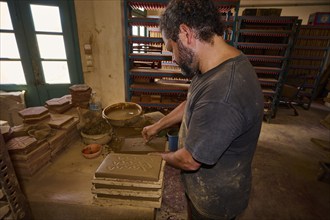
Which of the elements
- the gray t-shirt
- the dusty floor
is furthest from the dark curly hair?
the dusty floor

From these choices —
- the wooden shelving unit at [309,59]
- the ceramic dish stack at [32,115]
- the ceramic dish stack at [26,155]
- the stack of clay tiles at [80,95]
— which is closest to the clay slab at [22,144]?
the ceramic dish stack at [26,155]

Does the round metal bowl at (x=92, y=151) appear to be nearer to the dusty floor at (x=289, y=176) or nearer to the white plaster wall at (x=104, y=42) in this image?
the dusty floor at (x=289, y=176)

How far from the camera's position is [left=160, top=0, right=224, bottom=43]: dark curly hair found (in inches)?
34.3

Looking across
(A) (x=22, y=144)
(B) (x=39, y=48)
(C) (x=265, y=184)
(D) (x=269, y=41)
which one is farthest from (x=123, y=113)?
(D) (x=269, y=41)

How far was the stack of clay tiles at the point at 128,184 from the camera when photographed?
1068mm

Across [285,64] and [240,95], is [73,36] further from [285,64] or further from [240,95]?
[285,64]

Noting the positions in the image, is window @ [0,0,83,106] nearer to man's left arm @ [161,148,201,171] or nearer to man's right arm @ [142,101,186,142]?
man's right arm @ [142,101,186,142]

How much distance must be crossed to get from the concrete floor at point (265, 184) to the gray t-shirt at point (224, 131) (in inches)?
12.3

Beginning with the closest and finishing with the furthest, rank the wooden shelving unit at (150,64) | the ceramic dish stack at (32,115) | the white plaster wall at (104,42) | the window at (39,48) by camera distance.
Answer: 1. the ceramic dish stack at (32,115)
2. the wooden shelving unit at (150,64)
3. the window at (39,48)
4. the white plaster wall at (104,42)

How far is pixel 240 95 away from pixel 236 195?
64 cm

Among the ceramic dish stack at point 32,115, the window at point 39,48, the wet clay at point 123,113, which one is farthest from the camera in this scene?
the window at point 39,48

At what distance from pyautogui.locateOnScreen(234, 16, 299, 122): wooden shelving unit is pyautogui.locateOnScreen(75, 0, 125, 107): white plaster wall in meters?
2.54

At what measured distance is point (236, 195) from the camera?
105 centimetres

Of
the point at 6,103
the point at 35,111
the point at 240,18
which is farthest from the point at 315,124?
the point at 6,103
